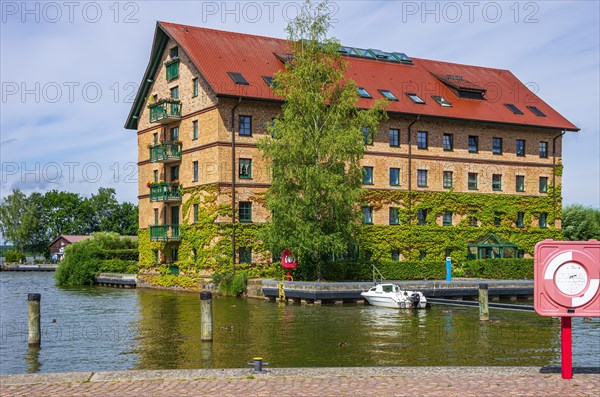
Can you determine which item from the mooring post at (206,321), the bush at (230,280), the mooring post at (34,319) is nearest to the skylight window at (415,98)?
the bush at (230,280)

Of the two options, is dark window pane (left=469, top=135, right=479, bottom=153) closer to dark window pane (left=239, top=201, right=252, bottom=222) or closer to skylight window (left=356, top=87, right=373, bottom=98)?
skylight window (left=356, top=87, right=373, bottom=98)

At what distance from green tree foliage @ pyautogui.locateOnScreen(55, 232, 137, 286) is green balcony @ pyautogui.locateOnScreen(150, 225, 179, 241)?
322 inches

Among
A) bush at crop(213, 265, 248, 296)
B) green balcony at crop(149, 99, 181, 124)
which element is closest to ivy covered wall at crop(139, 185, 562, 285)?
bush at crop(213, 265, 248, 296)

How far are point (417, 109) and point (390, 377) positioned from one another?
41397mm

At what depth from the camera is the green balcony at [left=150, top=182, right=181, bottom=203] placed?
50.9 meters

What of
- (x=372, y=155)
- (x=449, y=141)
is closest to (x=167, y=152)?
(x=372, y=155)

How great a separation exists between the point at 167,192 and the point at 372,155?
14.2 metres

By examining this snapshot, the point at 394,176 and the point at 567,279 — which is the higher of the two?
the point at 394,176

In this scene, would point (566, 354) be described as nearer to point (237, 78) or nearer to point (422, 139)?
point (237, 78)

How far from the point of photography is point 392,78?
55719mm

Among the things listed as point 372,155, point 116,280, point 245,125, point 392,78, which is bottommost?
point 116,280

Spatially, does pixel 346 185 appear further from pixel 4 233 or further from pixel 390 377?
pixel 4 233

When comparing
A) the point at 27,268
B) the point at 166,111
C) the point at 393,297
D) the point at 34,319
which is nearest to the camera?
the point at 34,319

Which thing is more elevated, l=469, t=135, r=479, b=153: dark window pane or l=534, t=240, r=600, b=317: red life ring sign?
l=469, t=135, r=479, b=153: dark window pane
